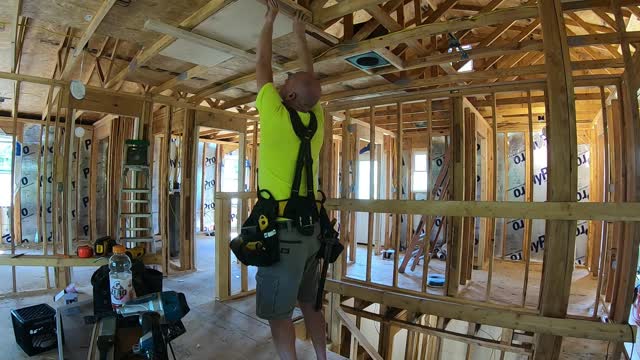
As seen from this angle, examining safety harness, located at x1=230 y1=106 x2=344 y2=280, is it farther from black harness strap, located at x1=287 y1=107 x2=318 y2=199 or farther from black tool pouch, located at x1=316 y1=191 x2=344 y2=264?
black tool pouch, located at x1=316 y1=191 x2=344 y2=264

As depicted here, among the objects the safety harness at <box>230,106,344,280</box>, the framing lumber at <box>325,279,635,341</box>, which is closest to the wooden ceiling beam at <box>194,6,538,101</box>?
the safety harness at <box>230,106,344,280</box>

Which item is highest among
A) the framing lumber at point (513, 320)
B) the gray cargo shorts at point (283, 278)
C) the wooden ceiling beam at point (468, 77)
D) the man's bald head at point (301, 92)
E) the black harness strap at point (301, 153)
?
the wooden ceiling beam at point (468, 77)

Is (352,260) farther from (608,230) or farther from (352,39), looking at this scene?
(352,39)

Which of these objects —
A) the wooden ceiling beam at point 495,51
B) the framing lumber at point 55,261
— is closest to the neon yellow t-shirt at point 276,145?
the wooden ceiling beam at point 495,51

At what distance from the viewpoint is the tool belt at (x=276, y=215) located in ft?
4.58

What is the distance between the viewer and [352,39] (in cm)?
269

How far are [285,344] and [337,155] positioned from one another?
6530 millimetres

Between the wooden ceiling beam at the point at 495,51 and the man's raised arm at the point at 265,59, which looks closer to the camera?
the man's raised arm at the point at 265,59

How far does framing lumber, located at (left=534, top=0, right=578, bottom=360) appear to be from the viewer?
159 centimetres

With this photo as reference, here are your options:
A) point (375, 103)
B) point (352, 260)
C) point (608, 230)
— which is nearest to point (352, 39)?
point (375, 103)

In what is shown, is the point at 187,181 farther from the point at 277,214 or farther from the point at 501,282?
the point at 501,282

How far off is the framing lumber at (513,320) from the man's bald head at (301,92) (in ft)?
3.98

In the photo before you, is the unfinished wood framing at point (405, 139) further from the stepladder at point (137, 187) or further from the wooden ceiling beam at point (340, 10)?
the stepladder at point (137, 187)

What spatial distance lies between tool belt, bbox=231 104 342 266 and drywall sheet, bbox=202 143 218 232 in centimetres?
824
